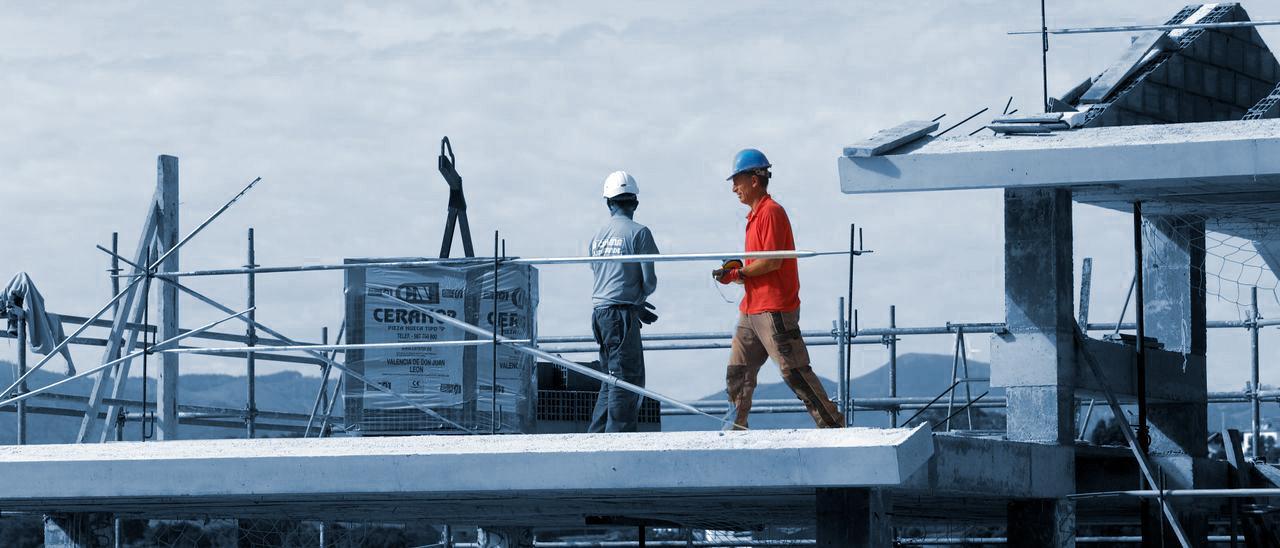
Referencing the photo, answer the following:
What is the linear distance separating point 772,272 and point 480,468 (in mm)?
1984

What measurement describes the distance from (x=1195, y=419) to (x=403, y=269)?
23.2 feet

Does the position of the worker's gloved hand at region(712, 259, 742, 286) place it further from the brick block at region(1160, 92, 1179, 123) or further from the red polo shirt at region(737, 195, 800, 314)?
the brick block at region(1160, 92, 1179, 123)

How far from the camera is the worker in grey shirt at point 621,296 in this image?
11156mm

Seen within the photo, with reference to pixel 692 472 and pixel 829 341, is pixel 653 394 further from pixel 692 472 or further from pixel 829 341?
pixel 829 341

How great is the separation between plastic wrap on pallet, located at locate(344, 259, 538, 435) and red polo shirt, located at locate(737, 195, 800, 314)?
1.62m

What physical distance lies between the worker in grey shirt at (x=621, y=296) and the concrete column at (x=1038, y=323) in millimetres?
2852

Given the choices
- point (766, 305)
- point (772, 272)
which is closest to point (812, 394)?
point (766, 305)

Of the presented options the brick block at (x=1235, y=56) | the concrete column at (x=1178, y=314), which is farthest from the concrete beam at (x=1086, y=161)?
the brick block at (x=1235, y=56)

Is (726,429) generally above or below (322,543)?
above

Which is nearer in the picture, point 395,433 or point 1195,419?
point 395,433

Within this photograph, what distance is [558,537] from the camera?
47438 millimetres

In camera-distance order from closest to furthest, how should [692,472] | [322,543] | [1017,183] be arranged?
1. [692,472]
2. [1017,183]
3. [322,543]

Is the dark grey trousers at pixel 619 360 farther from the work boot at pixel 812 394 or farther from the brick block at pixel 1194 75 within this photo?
the brick block at pixel 1194 75

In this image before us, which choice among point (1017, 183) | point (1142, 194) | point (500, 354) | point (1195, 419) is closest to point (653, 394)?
point (500, 354)
